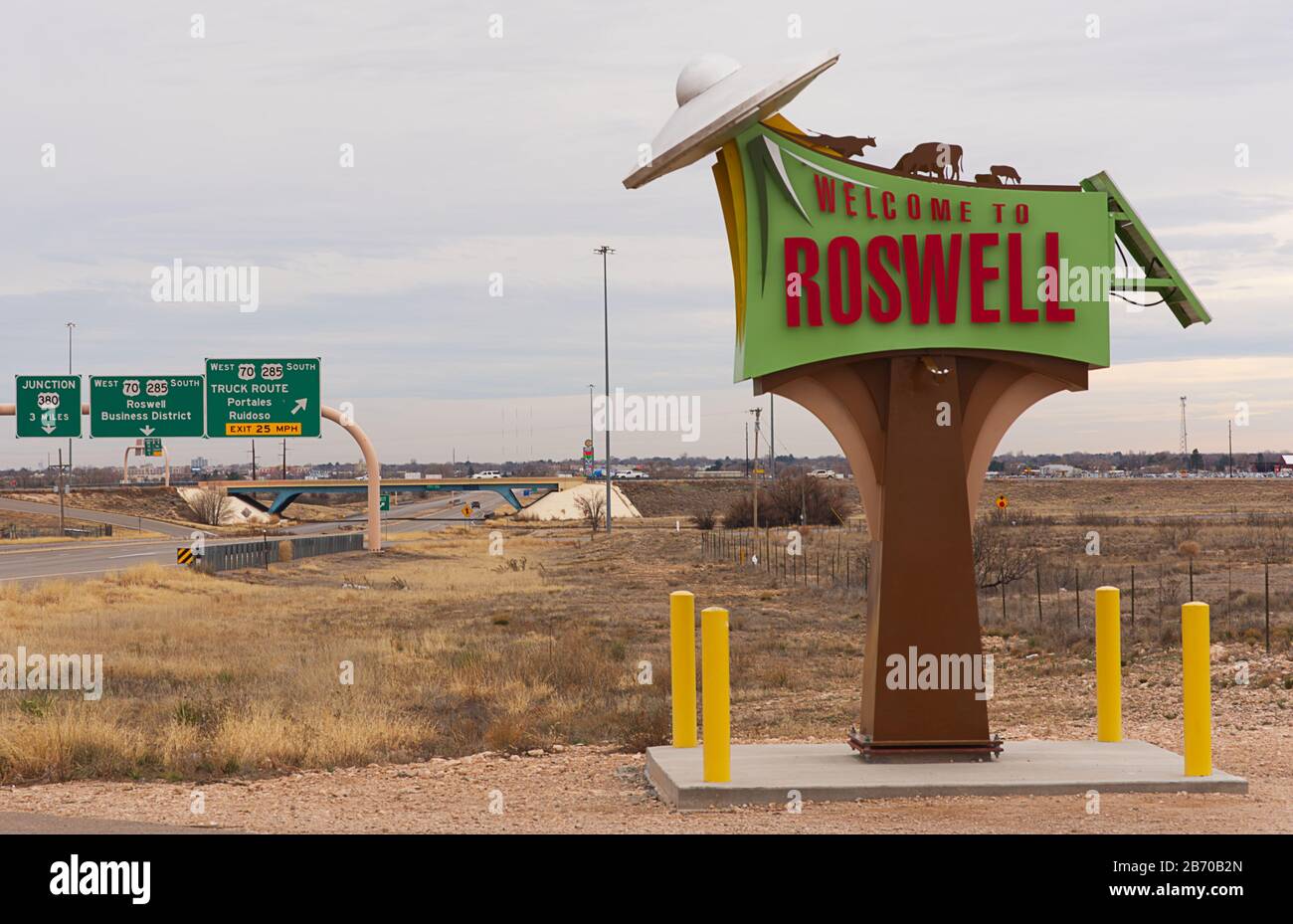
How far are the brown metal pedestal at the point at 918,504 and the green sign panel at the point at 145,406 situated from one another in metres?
37.6

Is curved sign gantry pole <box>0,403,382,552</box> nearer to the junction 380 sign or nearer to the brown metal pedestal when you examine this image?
the junction 380 sign

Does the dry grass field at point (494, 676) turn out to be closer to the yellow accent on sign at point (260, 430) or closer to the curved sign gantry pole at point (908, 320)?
the curved sign gantry pole at point (908, 320)

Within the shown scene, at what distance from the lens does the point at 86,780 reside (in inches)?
430

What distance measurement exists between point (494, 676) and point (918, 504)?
8.31 metres

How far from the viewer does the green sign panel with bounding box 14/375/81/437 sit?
1724 inches

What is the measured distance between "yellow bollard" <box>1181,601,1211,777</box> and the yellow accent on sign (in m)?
38.6

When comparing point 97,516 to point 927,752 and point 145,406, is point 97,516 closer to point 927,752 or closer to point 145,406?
point 145,406

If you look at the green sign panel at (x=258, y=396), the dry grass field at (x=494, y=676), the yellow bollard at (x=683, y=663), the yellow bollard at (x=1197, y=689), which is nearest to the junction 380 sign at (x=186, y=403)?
the green sign panel at (x=258, y=396)

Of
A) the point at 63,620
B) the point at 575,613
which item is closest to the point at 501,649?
the point at 575,613

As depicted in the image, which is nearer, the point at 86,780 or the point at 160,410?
the point at 86,780

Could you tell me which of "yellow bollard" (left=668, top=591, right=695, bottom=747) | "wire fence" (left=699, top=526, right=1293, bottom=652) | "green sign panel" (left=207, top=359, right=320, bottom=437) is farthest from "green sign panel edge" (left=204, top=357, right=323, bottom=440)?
"yellow bollard" (left=668, top=591, right=695, bottom=747)

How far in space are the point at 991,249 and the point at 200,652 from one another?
14.5 meters

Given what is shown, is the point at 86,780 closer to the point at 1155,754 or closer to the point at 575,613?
the point at 1155,754

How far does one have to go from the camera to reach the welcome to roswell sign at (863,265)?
399 inches
